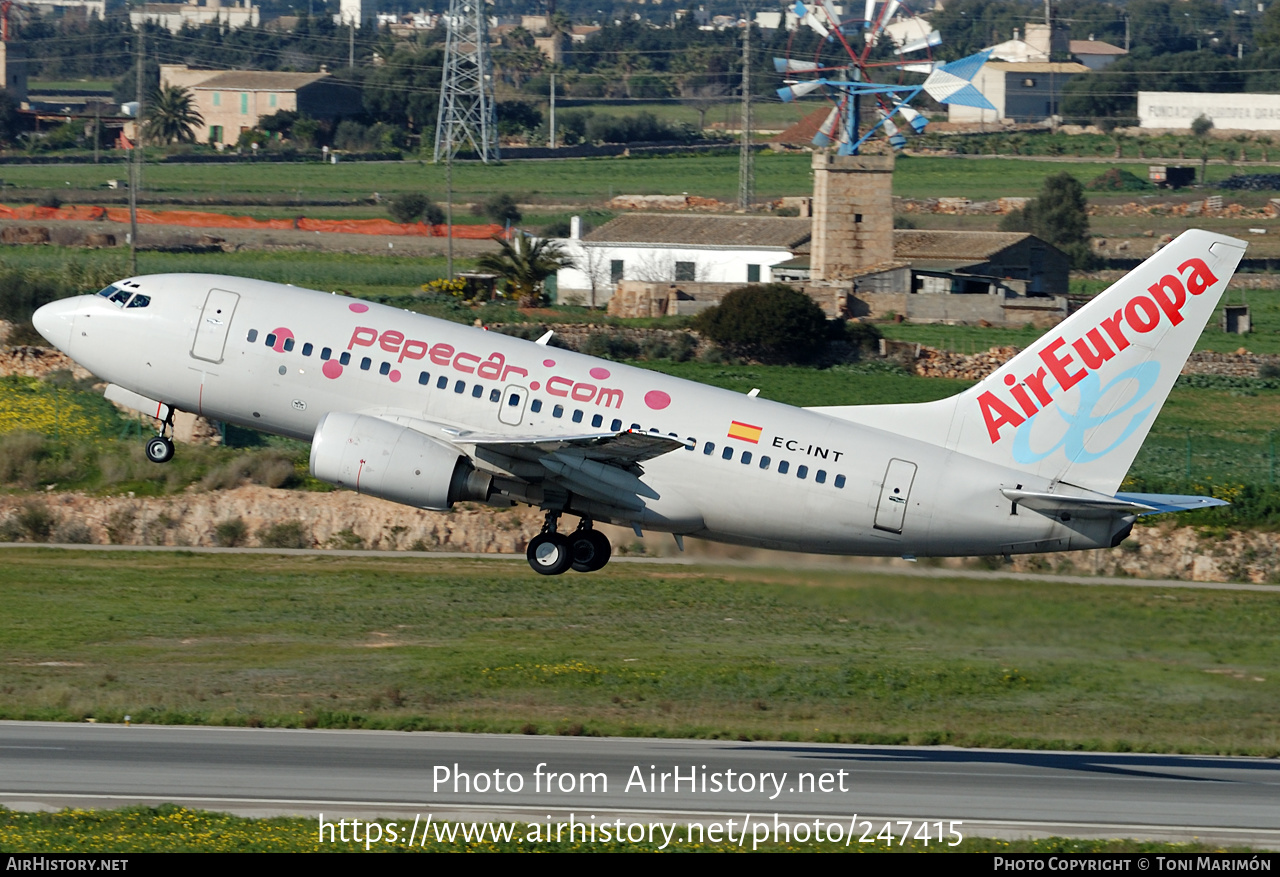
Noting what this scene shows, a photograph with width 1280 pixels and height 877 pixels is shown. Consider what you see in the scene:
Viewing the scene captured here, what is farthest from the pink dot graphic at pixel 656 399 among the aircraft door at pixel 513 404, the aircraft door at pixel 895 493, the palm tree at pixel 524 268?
the palm tree at pixel 524 268

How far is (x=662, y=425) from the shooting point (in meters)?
39.1

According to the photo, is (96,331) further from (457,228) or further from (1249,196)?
(1249,196)

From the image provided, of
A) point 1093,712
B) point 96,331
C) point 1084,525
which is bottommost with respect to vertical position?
point 1093,712

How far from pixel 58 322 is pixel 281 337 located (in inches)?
259

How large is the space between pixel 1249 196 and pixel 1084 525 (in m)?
152

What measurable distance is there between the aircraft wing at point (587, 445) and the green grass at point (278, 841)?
8.22 metres

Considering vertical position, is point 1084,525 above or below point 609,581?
above

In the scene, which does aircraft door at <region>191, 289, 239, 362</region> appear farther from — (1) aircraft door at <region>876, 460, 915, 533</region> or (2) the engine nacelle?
(1) aircraft door at <region>876, 460, 915, 533</region>

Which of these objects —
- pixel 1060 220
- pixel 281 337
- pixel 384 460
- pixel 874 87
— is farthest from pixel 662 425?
pixel 1060 220

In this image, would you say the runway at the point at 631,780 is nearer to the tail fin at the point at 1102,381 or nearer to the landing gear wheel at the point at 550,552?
the landing gear wheel at the point at 550,552

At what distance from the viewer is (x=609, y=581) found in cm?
6481

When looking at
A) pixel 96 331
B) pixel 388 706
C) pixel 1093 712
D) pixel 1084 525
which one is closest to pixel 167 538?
pixel 388 706

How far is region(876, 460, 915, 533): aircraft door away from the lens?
128 ft

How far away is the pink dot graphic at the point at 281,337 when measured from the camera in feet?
131
